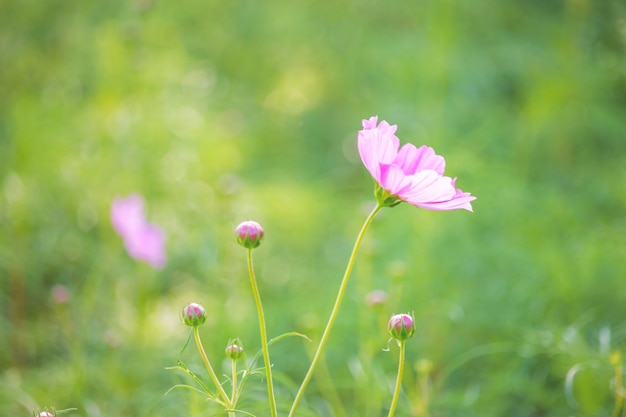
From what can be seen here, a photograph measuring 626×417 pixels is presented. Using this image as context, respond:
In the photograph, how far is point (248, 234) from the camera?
0.54 metres

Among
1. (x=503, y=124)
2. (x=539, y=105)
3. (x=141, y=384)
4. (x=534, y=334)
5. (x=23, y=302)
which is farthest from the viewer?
(x=503, y=124)

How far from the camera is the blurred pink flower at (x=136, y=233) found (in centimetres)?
113

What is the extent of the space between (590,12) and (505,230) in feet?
1.93

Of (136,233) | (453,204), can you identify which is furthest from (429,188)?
(136,233)

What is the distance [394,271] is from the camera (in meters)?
0.93

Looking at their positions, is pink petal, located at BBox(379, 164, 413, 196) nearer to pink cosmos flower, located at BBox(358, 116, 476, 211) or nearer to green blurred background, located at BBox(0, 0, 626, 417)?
pink cosmos flower, located at BBox(358, 116, 476, 211)

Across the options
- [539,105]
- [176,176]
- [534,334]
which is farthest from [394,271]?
[176,176]

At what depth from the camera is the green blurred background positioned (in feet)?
3.53

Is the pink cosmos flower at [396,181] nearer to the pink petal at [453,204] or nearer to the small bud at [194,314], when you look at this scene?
the pink petal at [453,204]

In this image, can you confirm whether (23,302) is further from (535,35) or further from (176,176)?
(535,35)

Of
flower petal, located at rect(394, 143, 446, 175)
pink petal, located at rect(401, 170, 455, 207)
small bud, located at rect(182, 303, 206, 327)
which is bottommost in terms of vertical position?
small bud, located at rect(182, 303, 206, 327)

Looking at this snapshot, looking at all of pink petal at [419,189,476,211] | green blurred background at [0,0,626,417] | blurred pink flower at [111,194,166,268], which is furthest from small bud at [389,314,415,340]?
blurred pink flower at [111,194,166,268]

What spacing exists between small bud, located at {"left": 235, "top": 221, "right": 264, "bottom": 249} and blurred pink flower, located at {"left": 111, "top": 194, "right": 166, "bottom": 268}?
0.65 m

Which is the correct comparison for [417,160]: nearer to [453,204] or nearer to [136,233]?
[453,204]
